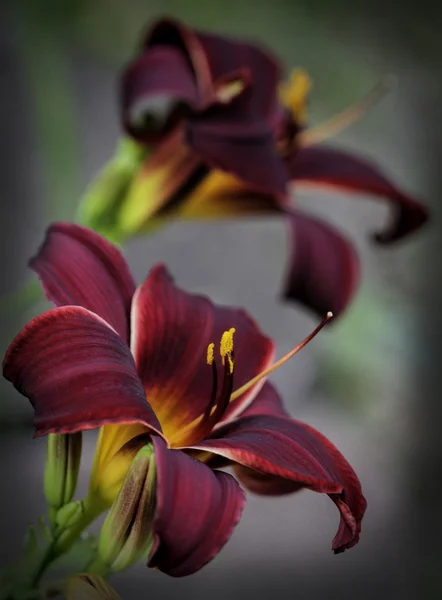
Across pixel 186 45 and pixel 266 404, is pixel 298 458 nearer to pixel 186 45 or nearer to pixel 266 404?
pixel 266 404

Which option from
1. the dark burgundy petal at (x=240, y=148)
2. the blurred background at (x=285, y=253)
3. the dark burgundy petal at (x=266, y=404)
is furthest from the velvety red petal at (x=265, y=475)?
the blurred background at (x=285, y=253)

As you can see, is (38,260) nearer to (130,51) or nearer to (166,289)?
(166,289)

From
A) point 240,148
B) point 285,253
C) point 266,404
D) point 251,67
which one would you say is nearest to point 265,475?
point 266,404

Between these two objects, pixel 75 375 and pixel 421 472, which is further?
pixel 421 472

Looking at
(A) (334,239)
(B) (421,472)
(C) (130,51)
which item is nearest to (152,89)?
(A) (334,239)

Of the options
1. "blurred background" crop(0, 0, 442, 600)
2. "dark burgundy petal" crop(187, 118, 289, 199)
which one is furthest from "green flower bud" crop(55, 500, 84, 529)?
"blurred background" crop(0, 0, 442, 600)
